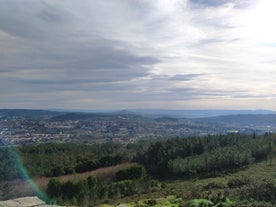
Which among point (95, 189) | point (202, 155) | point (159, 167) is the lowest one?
point (159, 167)

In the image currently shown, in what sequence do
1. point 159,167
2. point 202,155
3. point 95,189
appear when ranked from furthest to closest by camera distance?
point 159,167
point 202,155
point 95,189

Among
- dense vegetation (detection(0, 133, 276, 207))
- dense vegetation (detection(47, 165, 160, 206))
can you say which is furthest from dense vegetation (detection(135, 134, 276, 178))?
dense vegetation (detection(47, 165, 160, 206))

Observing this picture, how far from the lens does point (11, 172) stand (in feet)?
203

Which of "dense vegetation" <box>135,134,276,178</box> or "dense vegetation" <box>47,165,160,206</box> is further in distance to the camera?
"dense vegetation" <box>135,134,276,178</box>

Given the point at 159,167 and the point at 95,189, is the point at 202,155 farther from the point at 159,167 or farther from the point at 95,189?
the point at 95,189

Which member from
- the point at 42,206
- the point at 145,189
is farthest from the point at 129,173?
the point at 42,206

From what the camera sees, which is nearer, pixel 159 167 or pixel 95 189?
pixel 95 189

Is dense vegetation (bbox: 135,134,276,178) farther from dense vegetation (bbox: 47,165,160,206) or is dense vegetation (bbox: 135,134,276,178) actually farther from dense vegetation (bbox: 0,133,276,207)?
dense vegetation (bbox: 47,165,160,206)

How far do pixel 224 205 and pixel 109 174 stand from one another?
42.5 m

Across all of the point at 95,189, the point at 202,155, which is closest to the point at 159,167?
the point at 202,155

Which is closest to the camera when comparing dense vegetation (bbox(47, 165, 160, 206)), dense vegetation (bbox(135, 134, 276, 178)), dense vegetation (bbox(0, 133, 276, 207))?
dense vegetation (bbox(47, 165, 160, 206))

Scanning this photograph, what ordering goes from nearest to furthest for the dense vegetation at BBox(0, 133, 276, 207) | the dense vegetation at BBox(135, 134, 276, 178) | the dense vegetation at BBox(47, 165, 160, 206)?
the dense vegetation at BBox(47, 165, 160, 206) → the dense vegetation at BBox(0, 133, 276, 207) → the dense vegetation at BBox(135, 134, 276, 178)

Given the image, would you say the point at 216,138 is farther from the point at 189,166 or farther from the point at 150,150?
the point at 189,166

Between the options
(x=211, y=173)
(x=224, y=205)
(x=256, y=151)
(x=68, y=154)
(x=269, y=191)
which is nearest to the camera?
(x=224, y=205)
